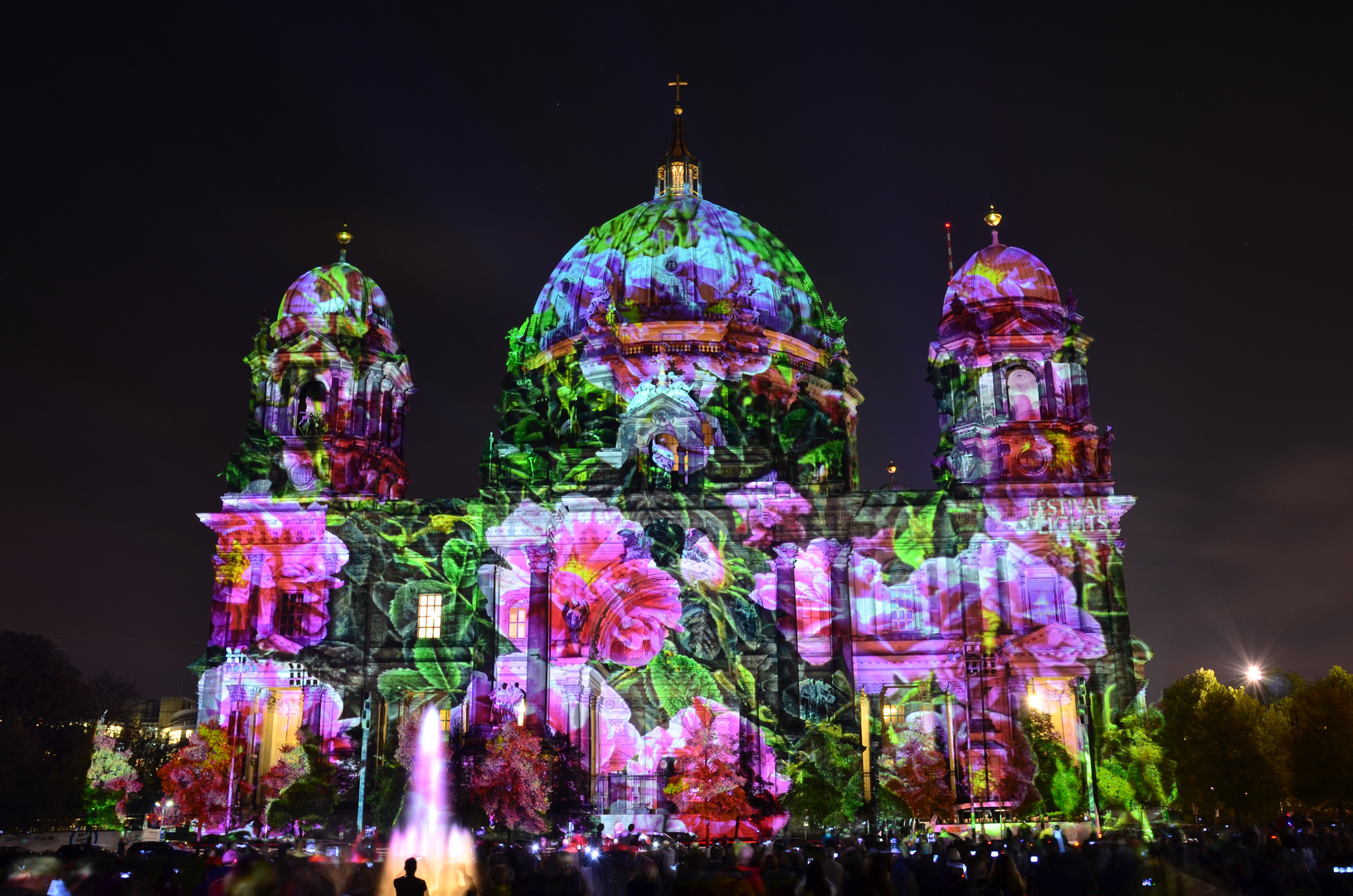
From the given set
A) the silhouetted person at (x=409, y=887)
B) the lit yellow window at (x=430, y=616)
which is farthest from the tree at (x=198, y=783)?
the silhouetted person at (x=409, y=887)

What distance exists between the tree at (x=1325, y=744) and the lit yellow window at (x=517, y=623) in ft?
119

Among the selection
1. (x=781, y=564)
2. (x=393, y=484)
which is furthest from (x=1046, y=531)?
(x=393, y=484)

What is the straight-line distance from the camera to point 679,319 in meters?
73.6

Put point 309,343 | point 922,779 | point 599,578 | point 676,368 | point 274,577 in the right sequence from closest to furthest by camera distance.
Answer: point 922,779, point 599,578, point 274,577, point 309,343, point 676,368

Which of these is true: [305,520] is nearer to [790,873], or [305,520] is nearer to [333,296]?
[333,296]

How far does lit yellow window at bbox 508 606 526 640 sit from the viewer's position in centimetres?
6159

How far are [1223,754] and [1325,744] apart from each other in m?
6.89

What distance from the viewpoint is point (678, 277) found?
76.5 meters

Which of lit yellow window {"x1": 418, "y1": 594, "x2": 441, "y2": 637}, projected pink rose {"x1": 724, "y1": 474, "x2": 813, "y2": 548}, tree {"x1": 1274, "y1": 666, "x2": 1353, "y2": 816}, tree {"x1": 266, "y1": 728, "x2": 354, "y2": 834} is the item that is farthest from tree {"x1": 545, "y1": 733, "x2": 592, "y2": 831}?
tree {"x1": 1274, "y1": 666, "x2": 1353, "y2": 816}

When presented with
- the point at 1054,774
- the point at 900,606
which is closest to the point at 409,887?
the point at 1054,774

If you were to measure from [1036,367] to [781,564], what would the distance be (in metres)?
15.7

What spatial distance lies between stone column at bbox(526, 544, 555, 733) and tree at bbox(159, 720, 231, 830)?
1298cm

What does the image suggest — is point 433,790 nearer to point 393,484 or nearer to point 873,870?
point 393,484

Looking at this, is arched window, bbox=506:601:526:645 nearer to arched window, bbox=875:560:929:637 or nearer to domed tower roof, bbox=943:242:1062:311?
arched window, bbox=875:560:929:637
